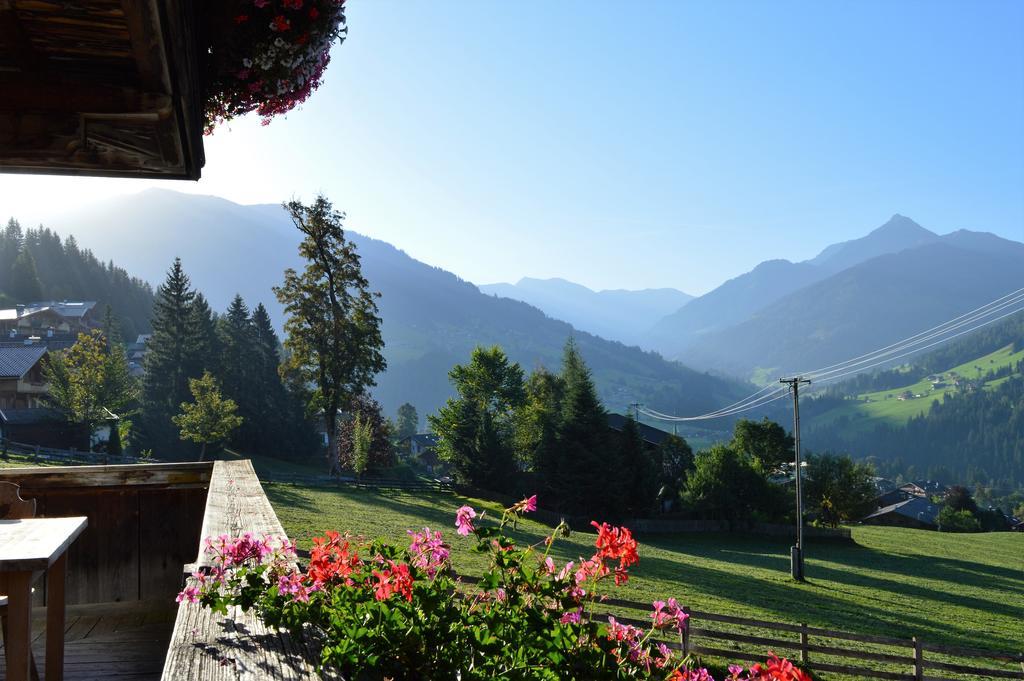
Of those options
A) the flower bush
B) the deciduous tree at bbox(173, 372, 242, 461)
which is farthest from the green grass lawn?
the flower bush

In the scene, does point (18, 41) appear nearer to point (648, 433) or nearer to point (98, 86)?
point (98, 86)

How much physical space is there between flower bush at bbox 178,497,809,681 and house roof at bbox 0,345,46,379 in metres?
65.1

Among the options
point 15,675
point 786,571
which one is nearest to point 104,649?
point 15,675

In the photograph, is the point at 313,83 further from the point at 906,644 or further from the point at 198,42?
the point at 906,644

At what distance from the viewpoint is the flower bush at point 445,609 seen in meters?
1.61

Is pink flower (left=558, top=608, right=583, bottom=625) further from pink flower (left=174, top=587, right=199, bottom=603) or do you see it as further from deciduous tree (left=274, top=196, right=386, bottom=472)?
deciduous tree (left=274, top=196, right=386, bottom=472)

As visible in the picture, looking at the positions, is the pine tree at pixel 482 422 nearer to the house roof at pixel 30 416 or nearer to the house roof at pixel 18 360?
the house roof at pixel 30 416

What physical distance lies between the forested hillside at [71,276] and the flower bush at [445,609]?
128022 mm

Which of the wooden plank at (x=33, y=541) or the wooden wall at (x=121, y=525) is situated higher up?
the wooden plank at (x=33, y=541)

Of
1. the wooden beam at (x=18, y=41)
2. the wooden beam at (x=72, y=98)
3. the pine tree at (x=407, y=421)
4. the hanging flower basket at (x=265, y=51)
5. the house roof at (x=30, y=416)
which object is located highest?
the hanging flower basket at (x=265, y=51)

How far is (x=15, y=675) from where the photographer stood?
2904 millimetres

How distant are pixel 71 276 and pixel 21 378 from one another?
259ft

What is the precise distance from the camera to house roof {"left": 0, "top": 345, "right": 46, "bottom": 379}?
55375 millimetres

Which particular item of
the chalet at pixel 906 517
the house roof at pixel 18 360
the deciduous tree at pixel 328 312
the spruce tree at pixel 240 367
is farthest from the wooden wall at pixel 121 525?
the chalet at pixel 906 517
